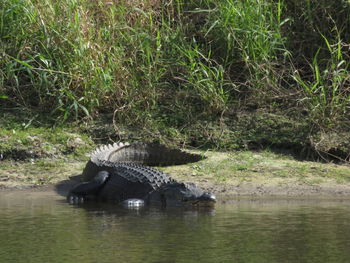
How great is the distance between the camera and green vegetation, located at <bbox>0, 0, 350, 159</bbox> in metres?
7.93

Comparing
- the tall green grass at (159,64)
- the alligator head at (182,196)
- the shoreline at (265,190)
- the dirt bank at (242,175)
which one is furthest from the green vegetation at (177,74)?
the alligator head at (182,196)

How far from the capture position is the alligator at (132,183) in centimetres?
587

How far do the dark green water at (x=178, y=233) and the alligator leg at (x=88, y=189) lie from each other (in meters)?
0.25

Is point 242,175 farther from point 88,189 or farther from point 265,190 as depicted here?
point 88,189

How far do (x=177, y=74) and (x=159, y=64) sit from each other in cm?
29

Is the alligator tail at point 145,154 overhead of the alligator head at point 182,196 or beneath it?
overhead

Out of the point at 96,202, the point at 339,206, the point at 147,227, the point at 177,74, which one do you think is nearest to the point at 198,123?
the point at 177,74

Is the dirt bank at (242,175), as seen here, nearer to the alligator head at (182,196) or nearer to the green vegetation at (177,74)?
the green vegetation at (177,74)

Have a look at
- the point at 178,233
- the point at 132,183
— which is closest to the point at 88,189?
the point at 132,183

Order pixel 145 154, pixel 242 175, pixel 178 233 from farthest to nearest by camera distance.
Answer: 1. pixel 145 154
2. pixel 242 175
3. pixel 178 233

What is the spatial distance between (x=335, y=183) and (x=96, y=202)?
213 cm

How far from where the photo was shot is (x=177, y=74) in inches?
340

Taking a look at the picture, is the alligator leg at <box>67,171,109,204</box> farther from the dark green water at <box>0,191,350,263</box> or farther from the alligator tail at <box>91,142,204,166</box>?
the alligator tail at <box>91,142,204,166</box>

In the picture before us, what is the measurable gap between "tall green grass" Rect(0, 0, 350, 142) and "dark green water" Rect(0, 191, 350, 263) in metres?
2.29
